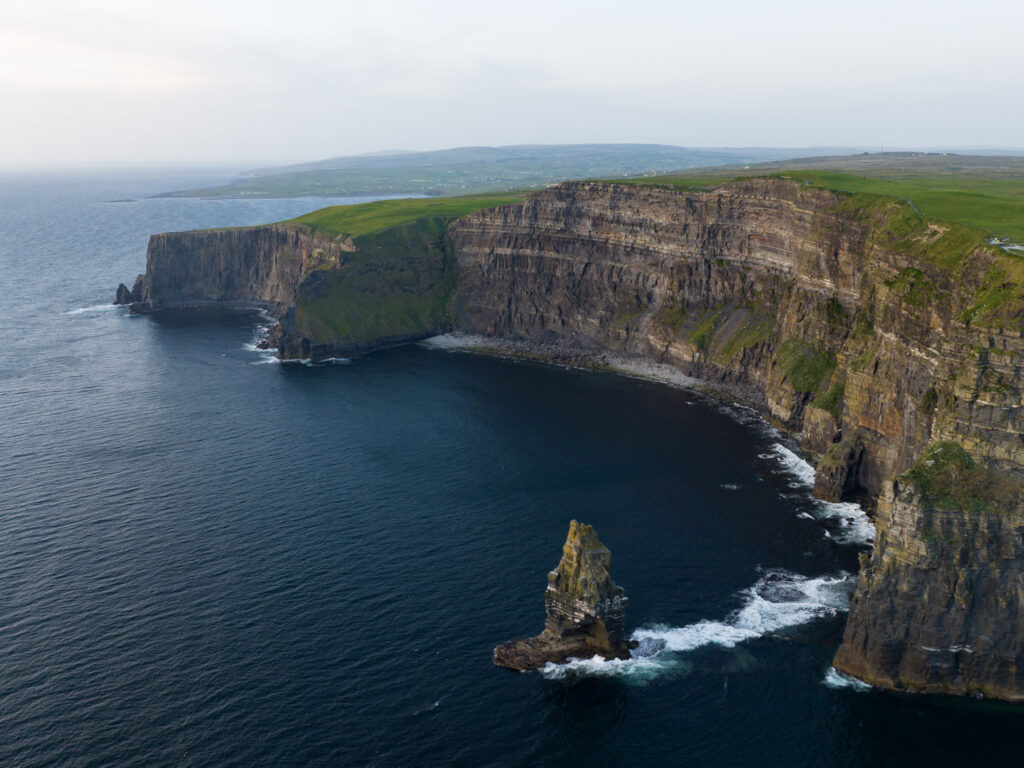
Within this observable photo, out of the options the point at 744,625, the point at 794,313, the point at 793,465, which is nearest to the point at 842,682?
the point at 744,625

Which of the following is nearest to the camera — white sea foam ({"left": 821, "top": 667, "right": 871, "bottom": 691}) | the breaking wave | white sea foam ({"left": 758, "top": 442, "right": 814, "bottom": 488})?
white sea foam ({"left": 821, "top": 667, "right": 871, "bottom": 691})

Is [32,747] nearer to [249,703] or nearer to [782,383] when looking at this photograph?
[249,703]

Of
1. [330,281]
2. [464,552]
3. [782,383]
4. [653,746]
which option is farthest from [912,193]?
[330,281]

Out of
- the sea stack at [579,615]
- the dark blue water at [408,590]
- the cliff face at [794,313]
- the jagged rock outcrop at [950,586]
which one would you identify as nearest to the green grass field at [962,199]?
the cliff face at [794,313]

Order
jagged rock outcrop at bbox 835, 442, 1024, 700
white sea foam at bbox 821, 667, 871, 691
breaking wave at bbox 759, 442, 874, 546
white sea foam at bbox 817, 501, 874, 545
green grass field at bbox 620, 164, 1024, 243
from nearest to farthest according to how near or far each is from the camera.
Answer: jagged rock outcrop at bbox 835, 442, 1024, 700
white sea foam at bbox 821, 667, 871, 691
white sea foam at bbox 817, 501, 874, 545
breaking wave at bbox 759, 442, 874, 546
green grass field at bbox 620, 164, 1024, 243

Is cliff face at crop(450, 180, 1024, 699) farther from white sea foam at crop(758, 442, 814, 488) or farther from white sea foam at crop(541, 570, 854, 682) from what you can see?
white sea foam at crop(541, 570, 854, 682)

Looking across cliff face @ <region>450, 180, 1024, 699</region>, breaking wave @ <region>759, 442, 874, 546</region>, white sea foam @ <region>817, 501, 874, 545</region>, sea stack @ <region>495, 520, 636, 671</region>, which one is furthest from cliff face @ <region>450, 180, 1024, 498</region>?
sea stack @ <region>495, 520, 636, 671</region>

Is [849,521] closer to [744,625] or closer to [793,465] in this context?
[793,465]
